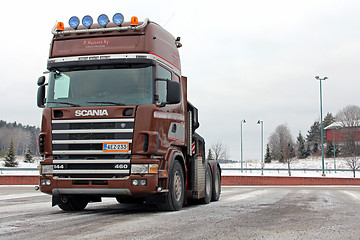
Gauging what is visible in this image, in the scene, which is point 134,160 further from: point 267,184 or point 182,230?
point 267,184

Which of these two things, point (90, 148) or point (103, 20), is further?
point (103, 20)

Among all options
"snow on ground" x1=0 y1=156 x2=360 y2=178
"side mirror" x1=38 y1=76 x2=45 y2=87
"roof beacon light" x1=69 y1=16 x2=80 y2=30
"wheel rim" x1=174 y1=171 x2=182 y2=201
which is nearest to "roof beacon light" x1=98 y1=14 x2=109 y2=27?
"roof beacon light" x1=69 y1=16 x2=80 y2=30

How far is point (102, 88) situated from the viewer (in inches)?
328

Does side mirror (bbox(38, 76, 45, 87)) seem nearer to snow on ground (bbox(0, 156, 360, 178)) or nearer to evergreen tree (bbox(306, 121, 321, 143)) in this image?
snow on ground (bbox(0, 156, 360, 178))

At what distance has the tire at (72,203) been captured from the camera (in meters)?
9.28

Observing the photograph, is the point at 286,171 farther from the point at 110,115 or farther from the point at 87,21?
the point at 110,115

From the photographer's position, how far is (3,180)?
2817cm

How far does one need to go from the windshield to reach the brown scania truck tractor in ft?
0.06

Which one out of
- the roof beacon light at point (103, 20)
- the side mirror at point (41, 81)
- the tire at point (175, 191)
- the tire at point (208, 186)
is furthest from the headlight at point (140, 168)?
the tire at point (208, 186)

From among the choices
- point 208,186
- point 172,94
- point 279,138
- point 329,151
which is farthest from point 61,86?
point 279,138

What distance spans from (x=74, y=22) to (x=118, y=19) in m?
0.97

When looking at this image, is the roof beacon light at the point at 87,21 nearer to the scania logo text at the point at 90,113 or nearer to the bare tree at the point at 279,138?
the scania logo text at the point at 90,113

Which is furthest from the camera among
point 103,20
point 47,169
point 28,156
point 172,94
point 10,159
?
point 28,156

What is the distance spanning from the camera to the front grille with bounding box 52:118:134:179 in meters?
7.89
